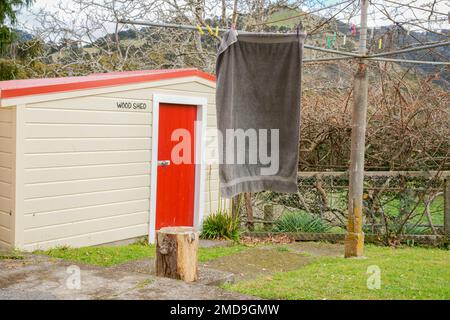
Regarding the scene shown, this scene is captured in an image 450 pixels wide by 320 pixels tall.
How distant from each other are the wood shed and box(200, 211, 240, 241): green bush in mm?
187

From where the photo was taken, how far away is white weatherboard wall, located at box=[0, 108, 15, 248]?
748 cm

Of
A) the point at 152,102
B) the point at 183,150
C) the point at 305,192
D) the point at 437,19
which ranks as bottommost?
the point at 305,192

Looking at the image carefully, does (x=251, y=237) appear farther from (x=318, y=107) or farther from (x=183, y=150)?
(x=318, y=107)

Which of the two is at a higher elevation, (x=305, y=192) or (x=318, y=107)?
(x=318, y=107)

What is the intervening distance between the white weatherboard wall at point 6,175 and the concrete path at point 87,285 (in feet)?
3.70

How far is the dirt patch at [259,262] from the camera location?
788 cm

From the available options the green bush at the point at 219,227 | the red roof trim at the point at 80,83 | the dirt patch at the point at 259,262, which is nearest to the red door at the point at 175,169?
the green bush at the point at 219,227

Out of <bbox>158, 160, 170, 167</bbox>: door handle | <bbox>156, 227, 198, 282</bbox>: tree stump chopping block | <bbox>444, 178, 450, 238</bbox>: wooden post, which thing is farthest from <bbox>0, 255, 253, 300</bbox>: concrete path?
<bbox>444, 178, 450, 238</bbox>: wooden post

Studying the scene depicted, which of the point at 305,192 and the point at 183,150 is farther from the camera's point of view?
the point at 305,192

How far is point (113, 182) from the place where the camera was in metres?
8.81

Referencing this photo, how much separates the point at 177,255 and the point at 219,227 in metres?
4.22

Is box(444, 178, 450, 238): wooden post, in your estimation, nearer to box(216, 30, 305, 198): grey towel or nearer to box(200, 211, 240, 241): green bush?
box(200, 211, 240, 241): green bush
